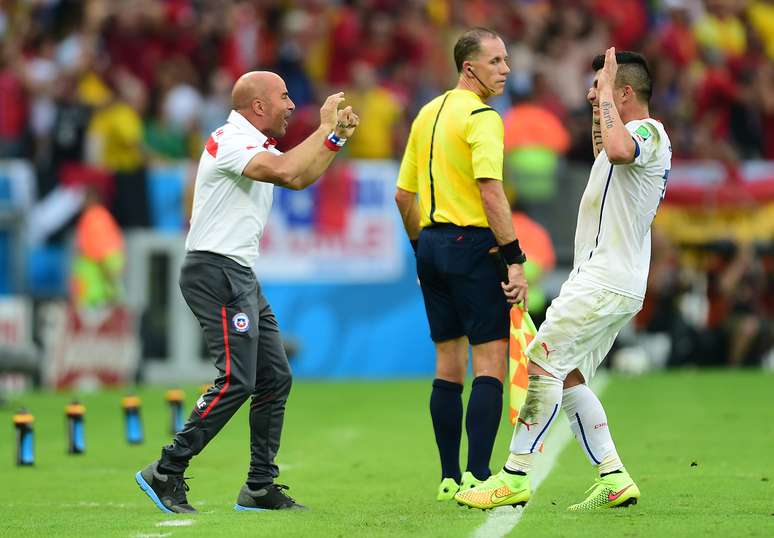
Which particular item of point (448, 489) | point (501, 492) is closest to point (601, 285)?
point (501, 492)

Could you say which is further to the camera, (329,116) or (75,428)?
(75,428)

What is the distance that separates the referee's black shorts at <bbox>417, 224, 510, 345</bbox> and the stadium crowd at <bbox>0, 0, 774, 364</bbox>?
10.8m

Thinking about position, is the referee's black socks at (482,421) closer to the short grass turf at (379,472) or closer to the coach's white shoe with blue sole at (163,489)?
the short grass turf at (379,472)

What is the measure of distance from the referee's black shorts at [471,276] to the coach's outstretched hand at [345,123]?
2.60ft

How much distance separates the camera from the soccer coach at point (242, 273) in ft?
25.9

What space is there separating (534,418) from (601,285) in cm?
75

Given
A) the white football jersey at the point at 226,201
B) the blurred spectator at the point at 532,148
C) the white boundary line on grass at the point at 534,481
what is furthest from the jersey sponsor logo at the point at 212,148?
the blurred spectator at the point at 532,148

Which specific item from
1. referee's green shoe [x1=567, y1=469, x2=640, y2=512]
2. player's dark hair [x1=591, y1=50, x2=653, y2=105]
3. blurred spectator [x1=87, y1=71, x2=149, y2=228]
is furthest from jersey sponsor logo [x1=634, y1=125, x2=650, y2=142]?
blurred spectator [x1=87, y1=71, x2=149, y2=228]

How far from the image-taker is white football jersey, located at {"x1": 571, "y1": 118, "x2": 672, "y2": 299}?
7.82 m

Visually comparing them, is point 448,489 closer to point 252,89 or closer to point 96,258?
point 252,89

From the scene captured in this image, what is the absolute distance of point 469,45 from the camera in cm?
836

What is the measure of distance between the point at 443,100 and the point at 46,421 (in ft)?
23.5

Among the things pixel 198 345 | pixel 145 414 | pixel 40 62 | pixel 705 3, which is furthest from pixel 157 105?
pixel 705 3

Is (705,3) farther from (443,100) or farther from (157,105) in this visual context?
(443,100)
